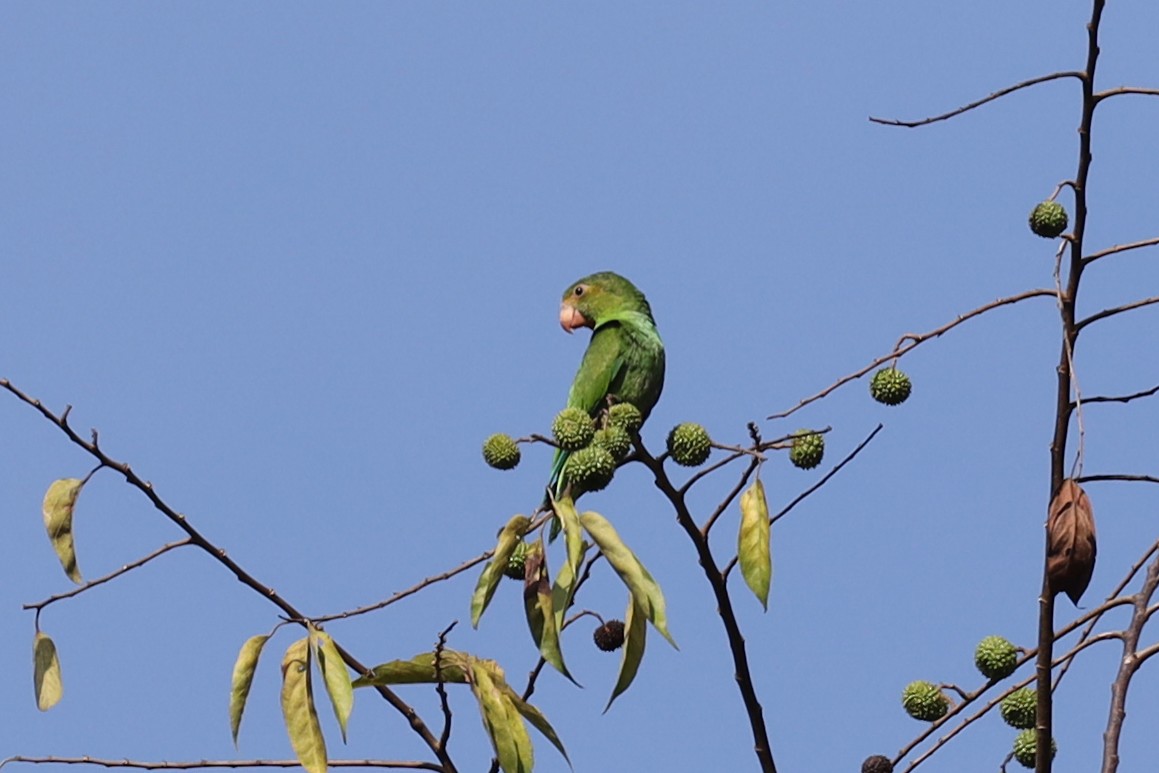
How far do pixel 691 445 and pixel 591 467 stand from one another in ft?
0.90

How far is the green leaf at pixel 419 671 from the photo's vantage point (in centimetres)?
313

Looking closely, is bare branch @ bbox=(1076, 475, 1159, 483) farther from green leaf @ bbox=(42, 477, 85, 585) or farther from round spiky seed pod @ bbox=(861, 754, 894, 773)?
green leaf @ bbox=(42, 477, 85, 585)

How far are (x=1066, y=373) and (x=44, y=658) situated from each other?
239 cm

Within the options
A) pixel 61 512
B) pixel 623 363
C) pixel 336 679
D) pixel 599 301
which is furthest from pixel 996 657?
pixel 599 301

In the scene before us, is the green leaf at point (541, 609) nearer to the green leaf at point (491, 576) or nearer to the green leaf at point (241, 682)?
the green leaf at point (491, 576)

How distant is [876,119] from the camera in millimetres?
3783

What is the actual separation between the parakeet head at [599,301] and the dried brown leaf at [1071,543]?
4.40 metres

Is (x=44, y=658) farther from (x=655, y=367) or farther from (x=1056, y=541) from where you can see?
(x=655, y=367)

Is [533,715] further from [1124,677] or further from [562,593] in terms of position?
[1124,677]

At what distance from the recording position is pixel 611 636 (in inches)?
166

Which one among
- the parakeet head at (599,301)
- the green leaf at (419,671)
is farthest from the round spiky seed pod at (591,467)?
the parakeet head at (599,301)

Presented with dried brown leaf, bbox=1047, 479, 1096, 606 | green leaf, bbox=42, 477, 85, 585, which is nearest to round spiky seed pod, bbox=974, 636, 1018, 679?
dried brown leaf, bbox=1047, 479, 1096, 606

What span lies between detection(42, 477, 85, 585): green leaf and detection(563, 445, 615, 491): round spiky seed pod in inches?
48.3

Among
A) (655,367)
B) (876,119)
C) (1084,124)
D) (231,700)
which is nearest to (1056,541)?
(1084,124)
